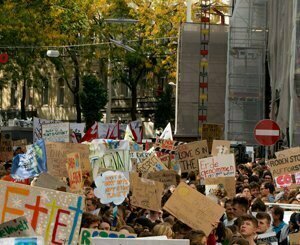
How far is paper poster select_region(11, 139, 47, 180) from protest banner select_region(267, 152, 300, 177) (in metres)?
3.71

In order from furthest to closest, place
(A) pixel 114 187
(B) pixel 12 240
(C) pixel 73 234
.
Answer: (A) pixel 114 187 → (C) pixel 73 234 → (B) pixel 12 240

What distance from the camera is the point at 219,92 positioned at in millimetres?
45719

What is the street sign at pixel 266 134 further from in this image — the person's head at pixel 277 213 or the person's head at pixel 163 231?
the person's head at pixel 163 231

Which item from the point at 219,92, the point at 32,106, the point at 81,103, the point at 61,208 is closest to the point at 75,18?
the point at 219,92

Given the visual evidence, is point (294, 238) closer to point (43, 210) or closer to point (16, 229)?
point (43, 210)

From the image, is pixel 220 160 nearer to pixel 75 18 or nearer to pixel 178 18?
pixel 75 18

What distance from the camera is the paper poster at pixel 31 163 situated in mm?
20594

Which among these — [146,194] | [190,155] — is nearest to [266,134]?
[190,155]

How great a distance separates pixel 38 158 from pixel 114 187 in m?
6.65

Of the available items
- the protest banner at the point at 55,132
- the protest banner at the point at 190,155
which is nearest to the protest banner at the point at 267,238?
the protest banner at the point at 190,155

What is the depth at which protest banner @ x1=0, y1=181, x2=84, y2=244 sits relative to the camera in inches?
373

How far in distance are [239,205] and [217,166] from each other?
599 cm

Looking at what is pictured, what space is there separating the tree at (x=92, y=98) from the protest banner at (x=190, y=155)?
42.0 meters

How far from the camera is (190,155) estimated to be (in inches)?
899
